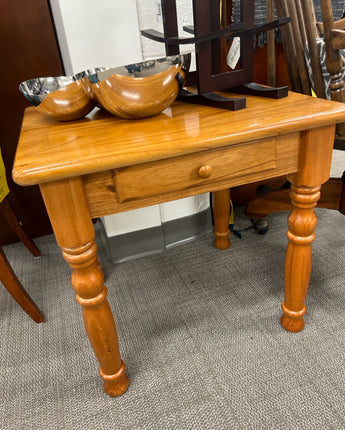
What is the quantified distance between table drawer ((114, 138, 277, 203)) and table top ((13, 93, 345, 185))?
0.12 ft

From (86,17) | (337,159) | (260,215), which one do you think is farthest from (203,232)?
(337,159)

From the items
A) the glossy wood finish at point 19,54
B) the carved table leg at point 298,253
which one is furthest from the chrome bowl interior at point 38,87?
the carved table leg at point 298,253

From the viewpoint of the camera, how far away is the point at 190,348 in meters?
1.01

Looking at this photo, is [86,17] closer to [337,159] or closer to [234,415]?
[234,415]

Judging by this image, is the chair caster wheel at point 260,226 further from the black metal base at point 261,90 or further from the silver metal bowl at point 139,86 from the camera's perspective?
the silver metal bowl at point 139,86

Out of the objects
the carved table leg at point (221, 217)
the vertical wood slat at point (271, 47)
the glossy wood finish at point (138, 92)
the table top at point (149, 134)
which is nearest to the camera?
the table top at point (149, 134)

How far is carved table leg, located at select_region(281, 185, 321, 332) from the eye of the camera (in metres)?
0.84

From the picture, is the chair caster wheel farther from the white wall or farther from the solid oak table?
the white wall

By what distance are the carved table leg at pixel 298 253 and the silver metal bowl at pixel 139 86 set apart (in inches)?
14.8

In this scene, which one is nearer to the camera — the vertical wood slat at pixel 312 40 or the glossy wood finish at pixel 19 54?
the vertical wood slat at pixel 312 40

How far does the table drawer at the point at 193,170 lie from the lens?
69 cm

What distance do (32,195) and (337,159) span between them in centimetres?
173

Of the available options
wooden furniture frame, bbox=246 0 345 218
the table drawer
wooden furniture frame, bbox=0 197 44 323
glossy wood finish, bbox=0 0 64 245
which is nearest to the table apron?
the table drawer

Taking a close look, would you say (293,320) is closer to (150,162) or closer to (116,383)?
(116,383)
